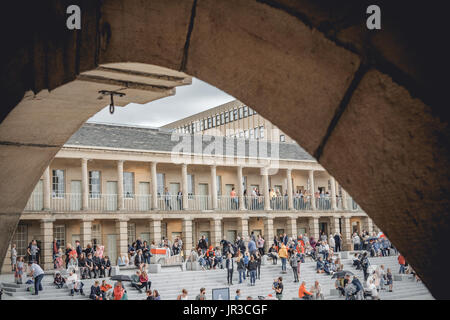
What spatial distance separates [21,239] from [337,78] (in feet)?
125

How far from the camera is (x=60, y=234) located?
3906 cm

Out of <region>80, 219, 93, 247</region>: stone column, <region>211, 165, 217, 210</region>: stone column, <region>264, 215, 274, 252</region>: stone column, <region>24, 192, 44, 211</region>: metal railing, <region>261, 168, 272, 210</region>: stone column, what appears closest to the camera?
<region>24, 192, 44, 211</region>: metal railing

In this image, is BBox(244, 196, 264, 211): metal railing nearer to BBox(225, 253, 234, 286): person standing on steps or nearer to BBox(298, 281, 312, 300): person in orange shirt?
BBox(225, 253, 234, 286): person standing on steps

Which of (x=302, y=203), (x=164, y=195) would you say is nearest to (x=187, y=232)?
(x=164, y=195)

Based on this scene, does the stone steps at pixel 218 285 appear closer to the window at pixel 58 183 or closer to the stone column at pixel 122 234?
the stone column at pixel 122 234

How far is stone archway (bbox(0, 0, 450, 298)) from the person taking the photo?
1862mm

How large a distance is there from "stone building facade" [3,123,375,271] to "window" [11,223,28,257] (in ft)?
0.27

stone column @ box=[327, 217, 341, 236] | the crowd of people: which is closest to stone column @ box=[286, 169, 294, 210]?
stone column @ box=[327, 217, 341, 236]

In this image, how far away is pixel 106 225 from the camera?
40781mm

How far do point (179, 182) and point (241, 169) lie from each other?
5440 mm

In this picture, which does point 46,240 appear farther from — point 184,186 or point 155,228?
point 184,186
